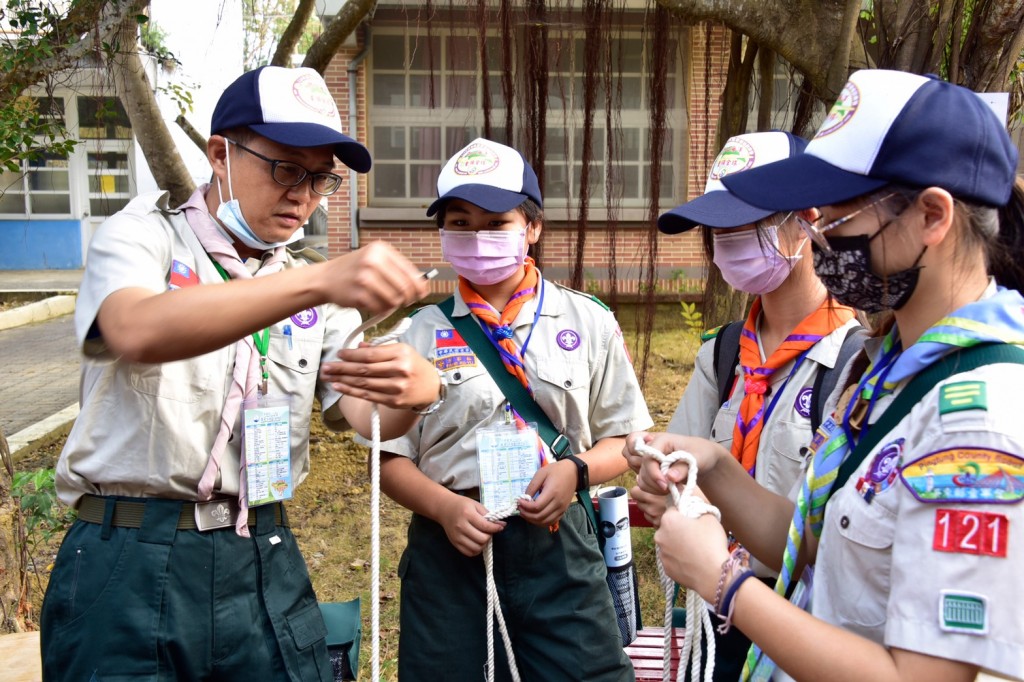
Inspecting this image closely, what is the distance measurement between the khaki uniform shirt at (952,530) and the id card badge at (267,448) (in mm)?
1329

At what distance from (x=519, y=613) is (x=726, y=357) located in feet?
3.09

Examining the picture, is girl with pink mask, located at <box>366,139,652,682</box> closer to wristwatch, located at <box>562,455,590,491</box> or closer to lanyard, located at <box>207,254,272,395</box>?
wristwatch, located at <box>562,455,590,491</box>

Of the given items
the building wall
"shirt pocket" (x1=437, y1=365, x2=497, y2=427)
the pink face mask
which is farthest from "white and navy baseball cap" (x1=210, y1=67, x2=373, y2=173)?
the building wall

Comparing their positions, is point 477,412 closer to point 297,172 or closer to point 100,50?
point 297,172

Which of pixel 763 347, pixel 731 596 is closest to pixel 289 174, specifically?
pixel 763 347

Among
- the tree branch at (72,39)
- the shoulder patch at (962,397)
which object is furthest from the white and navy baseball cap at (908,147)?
the tree branch at (72,39)

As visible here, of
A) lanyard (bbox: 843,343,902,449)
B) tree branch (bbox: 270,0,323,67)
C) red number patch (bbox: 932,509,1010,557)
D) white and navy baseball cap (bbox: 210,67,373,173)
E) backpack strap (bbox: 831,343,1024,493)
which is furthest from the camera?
tree branch (bbox: 270,0,323,67)

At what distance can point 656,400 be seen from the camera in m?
7.69

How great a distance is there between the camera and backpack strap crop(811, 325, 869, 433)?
211 centimetres

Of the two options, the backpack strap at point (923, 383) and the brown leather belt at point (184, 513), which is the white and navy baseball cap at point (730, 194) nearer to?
the backpack strap at point (923, 383)

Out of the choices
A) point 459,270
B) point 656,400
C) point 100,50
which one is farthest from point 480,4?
point 656,400

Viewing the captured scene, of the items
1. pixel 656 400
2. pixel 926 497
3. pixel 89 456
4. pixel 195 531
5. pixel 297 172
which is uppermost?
pixel 297 172

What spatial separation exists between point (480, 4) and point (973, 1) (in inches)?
81.1

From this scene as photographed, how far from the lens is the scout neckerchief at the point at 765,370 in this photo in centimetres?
225
